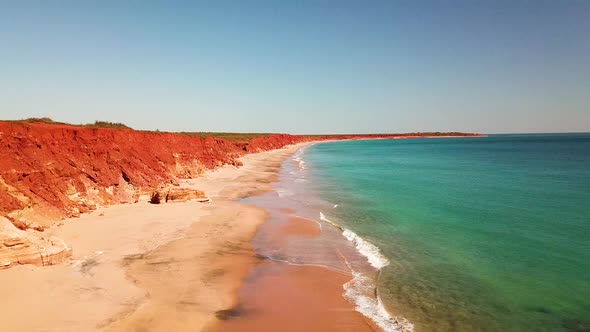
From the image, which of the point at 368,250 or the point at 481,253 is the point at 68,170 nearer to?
the point at 368,250

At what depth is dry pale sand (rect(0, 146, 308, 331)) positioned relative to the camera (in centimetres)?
875

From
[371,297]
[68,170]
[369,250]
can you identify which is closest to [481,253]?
[369,250]

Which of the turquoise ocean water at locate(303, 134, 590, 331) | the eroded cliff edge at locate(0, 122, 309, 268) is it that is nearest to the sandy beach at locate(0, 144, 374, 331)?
the eroded cliff edge at locate(0, 122, 309, 268)

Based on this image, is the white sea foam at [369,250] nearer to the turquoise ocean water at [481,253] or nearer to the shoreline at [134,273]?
the turquoise ocean water at [481,253]

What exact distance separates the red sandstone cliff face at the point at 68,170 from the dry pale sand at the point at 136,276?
143cm

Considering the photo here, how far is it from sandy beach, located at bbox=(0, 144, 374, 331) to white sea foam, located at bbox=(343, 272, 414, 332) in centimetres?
32

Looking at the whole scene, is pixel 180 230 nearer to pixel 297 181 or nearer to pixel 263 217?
pixel 263 217

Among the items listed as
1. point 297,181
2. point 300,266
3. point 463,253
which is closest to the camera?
point 300,266

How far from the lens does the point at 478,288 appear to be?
37.0 feet

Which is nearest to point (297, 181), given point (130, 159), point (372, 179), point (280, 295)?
point (372, 179)

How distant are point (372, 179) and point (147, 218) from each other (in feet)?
84.7

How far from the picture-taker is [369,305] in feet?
33.5

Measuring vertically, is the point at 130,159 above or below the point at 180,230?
above

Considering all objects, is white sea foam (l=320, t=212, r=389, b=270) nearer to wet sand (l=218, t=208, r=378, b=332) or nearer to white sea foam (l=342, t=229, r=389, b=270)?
white sea foam (l=342, t=229, r=389, b=270)
